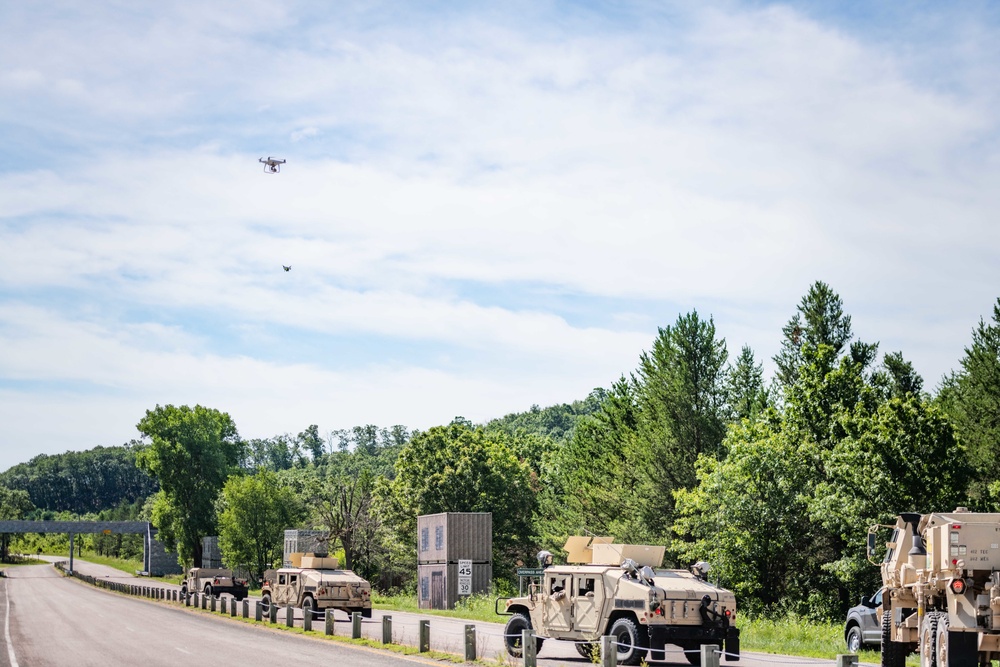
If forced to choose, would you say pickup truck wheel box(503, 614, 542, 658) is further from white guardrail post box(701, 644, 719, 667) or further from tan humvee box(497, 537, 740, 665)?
white guardrail post box(701, 644, 719, 667)

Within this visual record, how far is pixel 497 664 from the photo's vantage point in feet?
69.5

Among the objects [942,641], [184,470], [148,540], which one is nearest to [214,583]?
[942,641]

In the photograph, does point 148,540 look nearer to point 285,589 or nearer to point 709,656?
point 285,589

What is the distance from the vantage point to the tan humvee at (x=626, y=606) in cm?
2117

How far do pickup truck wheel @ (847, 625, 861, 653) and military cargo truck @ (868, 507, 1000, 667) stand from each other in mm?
6384

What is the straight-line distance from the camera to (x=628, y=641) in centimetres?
2133

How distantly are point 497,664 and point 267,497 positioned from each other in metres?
76.0

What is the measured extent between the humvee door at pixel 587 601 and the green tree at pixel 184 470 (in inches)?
3751

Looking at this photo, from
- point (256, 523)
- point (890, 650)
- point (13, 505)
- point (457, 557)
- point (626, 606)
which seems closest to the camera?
point (890, 650)

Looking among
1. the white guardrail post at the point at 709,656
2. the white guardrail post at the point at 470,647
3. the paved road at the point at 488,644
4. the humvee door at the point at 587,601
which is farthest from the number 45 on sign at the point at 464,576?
the white guardrail post at the point at 709,656

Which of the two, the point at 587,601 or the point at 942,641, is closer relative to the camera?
the point at 942,641

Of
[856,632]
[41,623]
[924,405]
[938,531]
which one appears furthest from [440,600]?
[938,531]

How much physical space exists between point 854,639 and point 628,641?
25.8ft

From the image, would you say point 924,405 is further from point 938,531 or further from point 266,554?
point 266,554
